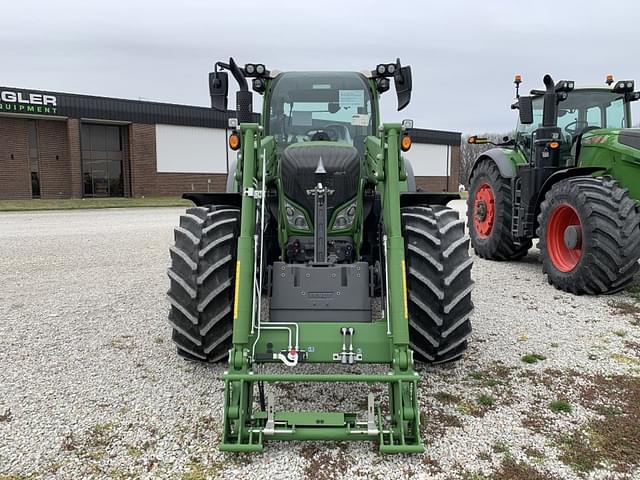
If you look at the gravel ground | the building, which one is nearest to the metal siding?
the building

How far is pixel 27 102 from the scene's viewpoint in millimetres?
26688

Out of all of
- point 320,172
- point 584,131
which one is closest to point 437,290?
point 320,172

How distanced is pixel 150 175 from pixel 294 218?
2794 cm

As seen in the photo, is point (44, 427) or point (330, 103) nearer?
point (44, 427)

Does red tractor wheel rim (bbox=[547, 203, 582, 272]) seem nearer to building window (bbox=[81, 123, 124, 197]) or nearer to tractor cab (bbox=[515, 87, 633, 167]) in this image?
tractor cab (bbox=[515, 87, 633, 167])

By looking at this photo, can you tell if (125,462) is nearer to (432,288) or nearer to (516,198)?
(432,288)

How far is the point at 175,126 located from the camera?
101ft

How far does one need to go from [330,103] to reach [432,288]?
224cm

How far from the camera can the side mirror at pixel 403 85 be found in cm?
488

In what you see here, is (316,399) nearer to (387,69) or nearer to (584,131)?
(387,69)

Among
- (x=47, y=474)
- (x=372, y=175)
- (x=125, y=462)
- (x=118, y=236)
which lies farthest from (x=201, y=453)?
(x=118, y=236)

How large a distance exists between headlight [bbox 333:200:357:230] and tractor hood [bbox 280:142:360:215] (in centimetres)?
7

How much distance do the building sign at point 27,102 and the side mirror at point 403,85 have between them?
2695 centimetres

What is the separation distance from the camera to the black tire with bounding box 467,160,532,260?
8953 millimetres
